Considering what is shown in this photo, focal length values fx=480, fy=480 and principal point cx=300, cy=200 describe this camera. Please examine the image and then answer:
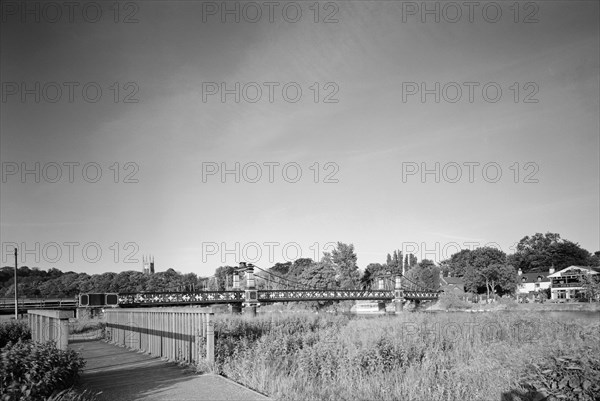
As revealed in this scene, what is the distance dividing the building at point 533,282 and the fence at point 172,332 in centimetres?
11314

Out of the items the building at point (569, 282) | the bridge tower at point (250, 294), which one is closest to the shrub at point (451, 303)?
the building at point (569, 282)

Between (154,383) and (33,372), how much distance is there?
2861 mm

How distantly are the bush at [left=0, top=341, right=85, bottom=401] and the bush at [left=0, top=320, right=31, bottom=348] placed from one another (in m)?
11.0

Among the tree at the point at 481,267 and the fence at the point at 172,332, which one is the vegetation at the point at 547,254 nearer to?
the tree at the point at 481,267

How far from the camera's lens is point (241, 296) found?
72000mm

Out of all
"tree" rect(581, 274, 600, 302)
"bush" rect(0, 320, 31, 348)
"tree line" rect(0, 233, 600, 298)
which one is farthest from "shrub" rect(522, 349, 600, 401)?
"tree" rect(581, 274, 600, 302)

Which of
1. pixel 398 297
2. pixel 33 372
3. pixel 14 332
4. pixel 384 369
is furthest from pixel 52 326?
pixel 398 297

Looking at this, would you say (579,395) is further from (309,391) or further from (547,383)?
(309,391)

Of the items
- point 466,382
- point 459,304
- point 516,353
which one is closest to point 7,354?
point 466,382

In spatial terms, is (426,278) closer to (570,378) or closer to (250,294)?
(250,294)

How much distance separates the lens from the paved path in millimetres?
8547

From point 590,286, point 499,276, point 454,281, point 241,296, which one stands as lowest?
point 454,281

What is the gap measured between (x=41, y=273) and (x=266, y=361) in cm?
16510

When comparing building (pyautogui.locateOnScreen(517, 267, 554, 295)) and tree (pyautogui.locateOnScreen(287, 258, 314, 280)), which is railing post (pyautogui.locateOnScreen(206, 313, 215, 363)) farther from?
building (pyautogui.locateOnScreen(517, 267, 554, 295))
